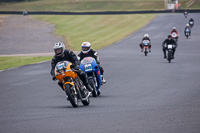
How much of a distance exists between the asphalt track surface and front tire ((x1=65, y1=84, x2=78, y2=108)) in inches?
Result: 5.6

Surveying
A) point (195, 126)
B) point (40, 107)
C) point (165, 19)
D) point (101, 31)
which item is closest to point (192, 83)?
point (40, 107)

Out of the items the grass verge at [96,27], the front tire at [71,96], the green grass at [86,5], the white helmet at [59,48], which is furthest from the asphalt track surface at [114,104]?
the green grass at [86,5]

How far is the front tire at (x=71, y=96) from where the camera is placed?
9.68 meters

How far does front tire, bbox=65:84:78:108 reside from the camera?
968 cm

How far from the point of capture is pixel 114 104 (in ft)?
35.2

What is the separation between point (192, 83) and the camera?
15664 millimetres

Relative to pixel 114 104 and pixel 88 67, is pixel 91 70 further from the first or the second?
pixel 114 104

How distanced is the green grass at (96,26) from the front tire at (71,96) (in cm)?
3150

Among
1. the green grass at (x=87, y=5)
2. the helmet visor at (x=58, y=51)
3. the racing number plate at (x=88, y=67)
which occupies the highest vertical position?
the green grass at (x=87, y=5)

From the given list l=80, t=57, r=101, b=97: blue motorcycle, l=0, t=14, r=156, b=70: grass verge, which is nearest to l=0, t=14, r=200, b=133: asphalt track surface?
l=80, t=57, r=101, b=97: blue motorcycle

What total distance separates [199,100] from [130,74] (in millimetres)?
7770

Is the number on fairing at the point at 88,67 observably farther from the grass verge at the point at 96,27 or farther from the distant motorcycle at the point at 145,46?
the grass verge at the point at 96,27

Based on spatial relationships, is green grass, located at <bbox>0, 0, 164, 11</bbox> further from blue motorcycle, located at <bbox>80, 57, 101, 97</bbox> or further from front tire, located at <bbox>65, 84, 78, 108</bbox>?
front tire, located at <bbox>65, 84, 78, 108</bbox>

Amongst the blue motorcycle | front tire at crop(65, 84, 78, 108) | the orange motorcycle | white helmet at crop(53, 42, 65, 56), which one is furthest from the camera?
Answer: the blue motorcycle
